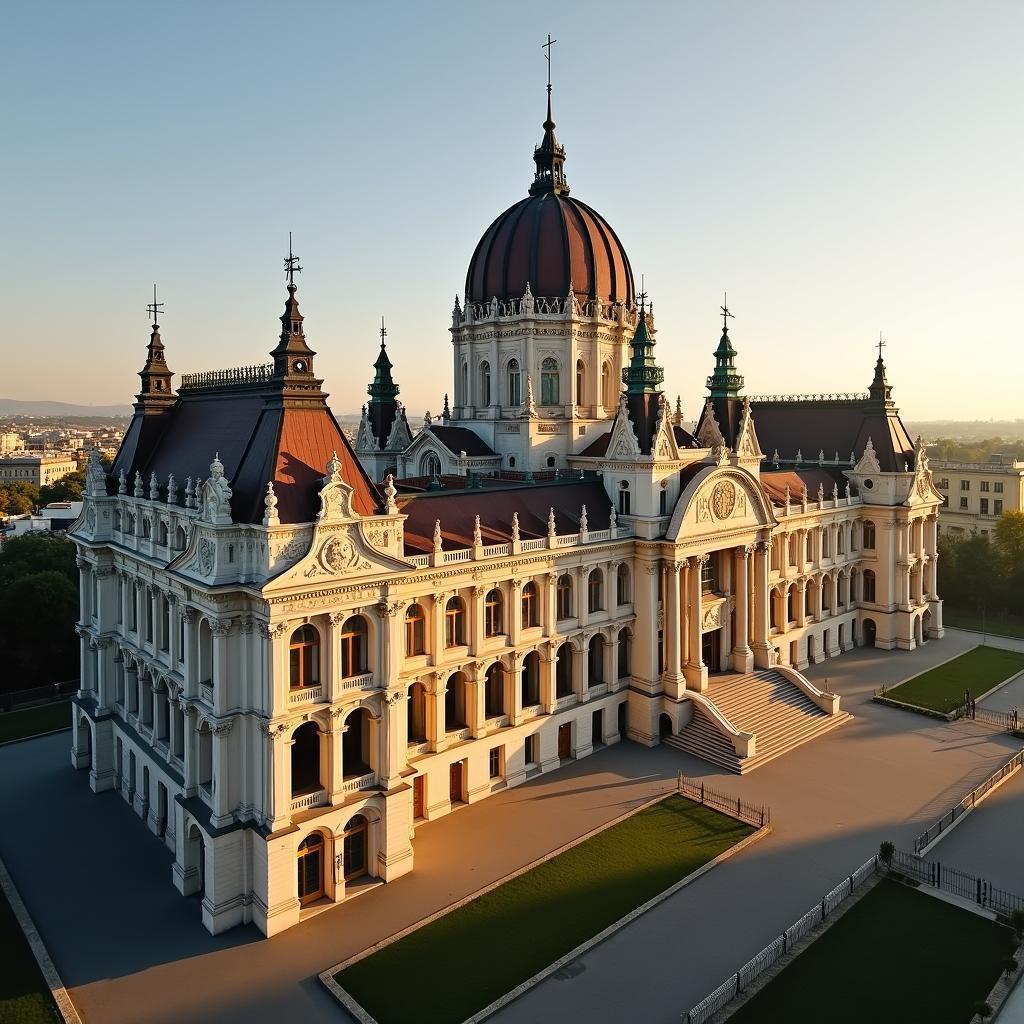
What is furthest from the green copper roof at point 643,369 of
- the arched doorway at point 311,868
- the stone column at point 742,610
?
the arched doorway at point 311,868

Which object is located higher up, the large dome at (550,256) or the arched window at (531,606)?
the large dome at (550,256)

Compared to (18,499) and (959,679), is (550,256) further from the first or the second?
(18,499)

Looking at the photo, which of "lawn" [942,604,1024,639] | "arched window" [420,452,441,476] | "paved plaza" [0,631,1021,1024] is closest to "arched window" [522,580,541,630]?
"paved plaza" [0,631,1021,1024]

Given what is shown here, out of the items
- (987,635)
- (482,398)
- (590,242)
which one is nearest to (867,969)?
(482,398)

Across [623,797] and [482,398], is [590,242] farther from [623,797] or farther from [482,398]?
[623,797]

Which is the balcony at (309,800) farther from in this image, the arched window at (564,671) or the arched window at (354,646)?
the arched window at (564,671)

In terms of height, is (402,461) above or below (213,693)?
above
